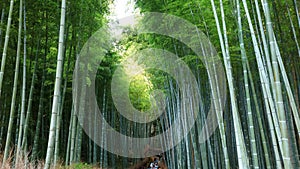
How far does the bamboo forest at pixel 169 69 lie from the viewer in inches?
122

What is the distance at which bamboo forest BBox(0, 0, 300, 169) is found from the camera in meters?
3.11

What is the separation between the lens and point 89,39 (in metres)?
4.91

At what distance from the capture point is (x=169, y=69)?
5445 millimetres

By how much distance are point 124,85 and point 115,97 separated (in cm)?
58

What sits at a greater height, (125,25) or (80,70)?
(125,25)

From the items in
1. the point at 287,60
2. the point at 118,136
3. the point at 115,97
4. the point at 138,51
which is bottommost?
the point at 118,136

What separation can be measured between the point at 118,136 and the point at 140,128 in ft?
5.25

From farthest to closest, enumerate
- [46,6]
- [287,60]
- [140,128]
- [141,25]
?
[140,128]
[141,25]
[46,6]
[287,60]

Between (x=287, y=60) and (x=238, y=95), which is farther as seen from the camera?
(x=238, y=95)

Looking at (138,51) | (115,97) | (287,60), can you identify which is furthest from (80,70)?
(287,60)

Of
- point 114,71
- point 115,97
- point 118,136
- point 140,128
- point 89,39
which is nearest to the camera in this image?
point 89,39

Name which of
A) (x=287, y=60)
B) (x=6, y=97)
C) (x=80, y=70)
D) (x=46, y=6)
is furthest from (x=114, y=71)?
(x=287, y=60)

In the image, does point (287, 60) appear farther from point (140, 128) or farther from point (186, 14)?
point (140, 128)

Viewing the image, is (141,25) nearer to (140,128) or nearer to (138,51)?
(138,51)
